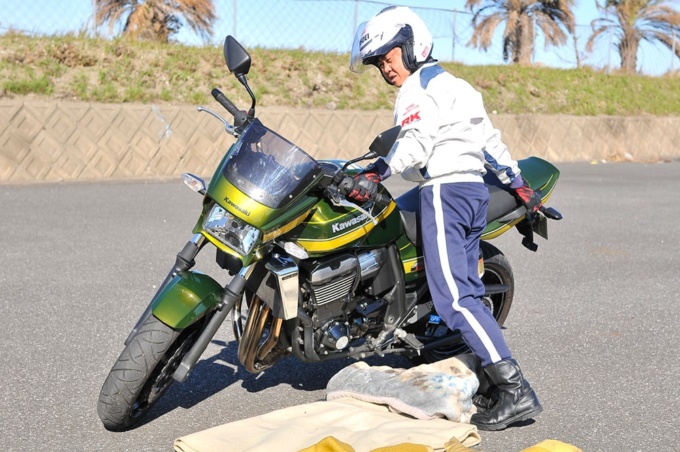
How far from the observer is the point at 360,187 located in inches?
166

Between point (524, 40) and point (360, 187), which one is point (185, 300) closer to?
point (360, 187)

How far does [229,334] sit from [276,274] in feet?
6.55

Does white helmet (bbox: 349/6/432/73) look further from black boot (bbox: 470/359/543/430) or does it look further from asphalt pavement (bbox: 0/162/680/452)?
asphalt pavement (bbox: 0/162/680/452)

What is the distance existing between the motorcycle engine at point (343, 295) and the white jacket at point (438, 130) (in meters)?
0.50

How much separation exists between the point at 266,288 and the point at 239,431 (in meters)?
0.66

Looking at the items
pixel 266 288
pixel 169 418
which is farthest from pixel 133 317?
pixel 266 288

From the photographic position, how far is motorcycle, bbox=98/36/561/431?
4.04m

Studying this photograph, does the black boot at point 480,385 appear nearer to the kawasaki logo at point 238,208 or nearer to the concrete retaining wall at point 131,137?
the kawasaki logo at point 238,208

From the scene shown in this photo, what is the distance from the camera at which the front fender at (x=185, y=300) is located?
4023mm

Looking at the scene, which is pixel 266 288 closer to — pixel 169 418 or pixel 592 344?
pixel 169 418

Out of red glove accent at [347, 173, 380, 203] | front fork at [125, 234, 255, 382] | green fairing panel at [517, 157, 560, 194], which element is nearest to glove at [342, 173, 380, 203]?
red glove accent at [347, 173, 380, 203]

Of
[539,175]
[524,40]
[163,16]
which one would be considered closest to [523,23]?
[524,40]

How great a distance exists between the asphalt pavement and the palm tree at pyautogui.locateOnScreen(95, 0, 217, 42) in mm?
9765

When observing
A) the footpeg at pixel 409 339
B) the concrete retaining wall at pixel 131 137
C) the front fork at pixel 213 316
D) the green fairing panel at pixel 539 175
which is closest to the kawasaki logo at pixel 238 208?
the front fork at pixel 213 316
